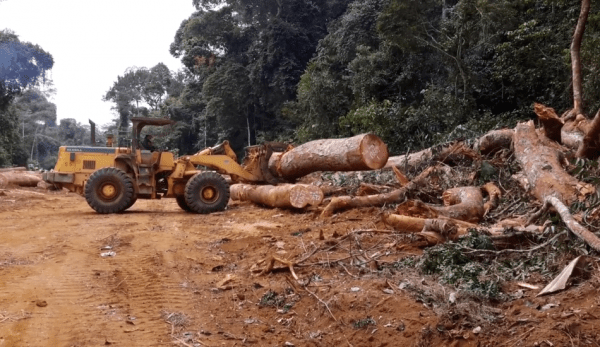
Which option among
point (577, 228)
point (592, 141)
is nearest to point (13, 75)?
point (592, 141)

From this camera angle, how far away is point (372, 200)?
9.80m

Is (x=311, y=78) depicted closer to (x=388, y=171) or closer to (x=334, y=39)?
(x=334, y=39)

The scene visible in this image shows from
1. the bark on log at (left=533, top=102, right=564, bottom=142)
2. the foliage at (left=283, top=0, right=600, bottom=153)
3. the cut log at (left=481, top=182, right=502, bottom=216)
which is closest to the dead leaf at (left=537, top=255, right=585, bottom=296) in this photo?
the cut log at (left=481, top=182, right=502, bottom=216)

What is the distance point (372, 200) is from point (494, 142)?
10.5ft

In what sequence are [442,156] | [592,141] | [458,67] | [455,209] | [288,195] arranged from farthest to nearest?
[458,67]
[442,156]
[288,195]
[455,209]
[592,141]

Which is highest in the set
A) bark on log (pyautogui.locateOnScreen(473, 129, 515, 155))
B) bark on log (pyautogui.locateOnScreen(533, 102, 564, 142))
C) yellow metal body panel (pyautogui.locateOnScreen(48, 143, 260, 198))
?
bark on log (pyautogui.locateOnScreen(533, 102, 564, 142))

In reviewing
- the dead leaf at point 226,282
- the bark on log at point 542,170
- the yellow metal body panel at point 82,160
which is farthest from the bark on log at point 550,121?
the yellow metal body panel at point 82,160

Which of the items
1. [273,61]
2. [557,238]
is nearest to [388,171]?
[557,238]

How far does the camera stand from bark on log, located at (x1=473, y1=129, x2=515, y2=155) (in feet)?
36.3

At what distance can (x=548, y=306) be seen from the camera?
3.99 metres

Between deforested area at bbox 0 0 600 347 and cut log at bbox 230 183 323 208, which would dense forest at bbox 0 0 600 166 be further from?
cut log at bbox 230 183 323 208

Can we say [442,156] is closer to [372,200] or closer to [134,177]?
[372,200]

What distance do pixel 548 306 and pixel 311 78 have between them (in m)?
23.2

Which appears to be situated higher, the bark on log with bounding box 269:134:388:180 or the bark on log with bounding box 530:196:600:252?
the bark on log with bounding box 269:134:388:180
